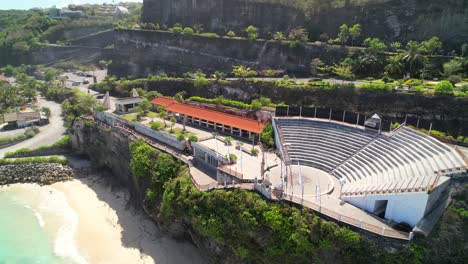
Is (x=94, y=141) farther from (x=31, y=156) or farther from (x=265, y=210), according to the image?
(x=265, y=210)

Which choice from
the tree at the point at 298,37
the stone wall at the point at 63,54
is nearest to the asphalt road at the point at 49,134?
the stone wall at the point at 63,54

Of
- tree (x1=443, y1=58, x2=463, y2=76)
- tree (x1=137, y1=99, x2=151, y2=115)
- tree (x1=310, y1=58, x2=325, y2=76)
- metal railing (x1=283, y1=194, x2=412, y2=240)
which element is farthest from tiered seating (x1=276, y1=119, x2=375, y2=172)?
tree (x1=137, y1=99, x2=151, y2=115)

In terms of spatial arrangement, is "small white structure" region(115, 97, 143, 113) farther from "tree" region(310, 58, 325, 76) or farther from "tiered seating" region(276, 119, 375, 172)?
"tree" region(310, 58, 325, 76)

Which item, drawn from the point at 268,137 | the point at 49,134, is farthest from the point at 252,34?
the point at 49,134

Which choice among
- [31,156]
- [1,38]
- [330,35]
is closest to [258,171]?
[31,156]

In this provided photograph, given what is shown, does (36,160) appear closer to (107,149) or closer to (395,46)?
(107,149)

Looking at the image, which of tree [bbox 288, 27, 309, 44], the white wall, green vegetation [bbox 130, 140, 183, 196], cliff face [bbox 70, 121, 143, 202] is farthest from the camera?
tree [bbox 288, 27, 309, 44]

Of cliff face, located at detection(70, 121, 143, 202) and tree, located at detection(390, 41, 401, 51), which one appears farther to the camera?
tree, located at detection(390, 41, 401, 51)
